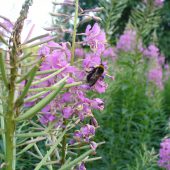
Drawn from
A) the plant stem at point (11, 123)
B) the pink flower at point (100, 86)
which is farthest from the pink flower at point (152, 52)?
the plant stem at point (11, 123)

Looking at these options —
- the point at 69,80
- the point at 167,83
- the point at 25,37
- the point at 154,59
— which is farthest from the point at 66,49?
the point at 167,83

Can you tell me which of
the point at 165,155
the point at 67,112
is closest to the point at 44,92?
the point at 67,112

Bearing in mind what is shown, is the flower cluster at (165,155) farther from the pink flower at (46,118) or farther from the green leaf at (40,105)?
the green leaf at (40,105)

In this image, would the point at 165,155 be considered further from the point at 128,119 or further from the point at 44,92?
the point at 44,92

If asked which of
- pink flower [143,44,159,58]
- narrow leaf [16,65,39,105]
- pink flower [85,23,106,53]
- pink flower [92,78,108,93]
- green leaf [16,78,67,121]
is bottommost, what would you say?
pink flower [143,44,159,58]

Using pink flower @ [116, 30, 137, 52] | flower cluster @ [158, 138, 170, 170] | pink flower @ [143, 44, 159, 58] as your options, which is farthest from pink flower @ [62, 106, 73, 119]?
pink flower @ [143, 44, 159, 58]

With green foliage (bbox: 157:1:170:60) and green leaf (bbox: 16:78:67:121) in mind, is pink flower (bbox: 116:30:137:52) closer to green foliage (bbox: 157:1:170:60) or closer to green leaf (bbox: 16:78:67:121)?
green leaf (bbox: 16:78:67:121)
